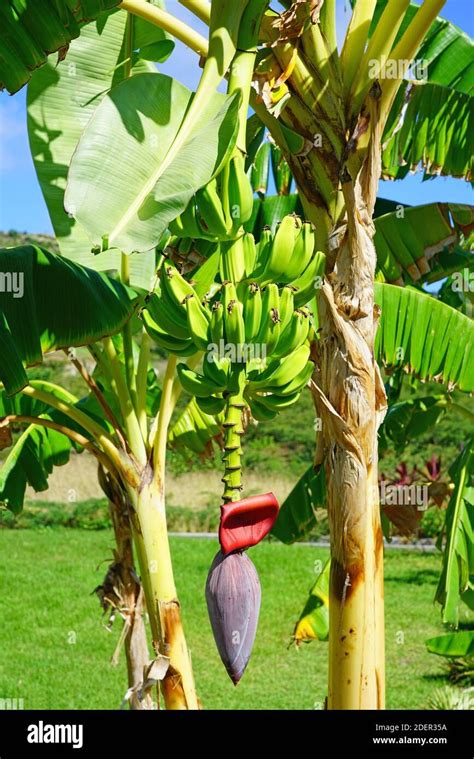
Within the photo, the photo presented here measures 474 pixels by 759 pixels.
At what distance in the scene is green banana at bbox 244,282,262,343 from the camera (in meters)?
1.34

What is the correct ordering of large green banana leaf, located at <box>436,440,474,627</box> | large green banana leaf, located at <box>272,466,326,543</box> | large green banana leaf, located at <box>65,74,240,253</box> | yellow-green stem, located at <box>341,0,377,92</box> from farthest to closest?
large green banana leaf, located at <box>272,466,326,543</box> → large green banana leaf, located at <box>436,440,474,627</box> → yellow-green stem, located at <box>341,0,377,92</box> → large green banana leaf, located at <box>65,74,240,253</box>

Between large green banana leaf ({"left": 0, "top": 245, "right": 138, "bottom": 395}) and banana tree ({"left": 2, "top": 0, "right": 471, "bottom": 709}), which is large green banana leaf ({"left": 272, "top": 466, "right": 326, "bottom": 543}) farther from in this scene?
large green banana leaf ({"left": 0, "top": 245, "right": 138, "bottom": 395})

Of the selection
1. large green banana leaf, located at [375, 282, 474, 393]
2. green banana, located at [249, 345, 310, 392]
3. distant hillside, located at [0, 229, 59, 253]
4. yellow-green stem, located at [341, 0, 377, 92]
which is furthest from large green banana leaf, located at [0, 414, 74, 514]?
distant hillside, located at [0, 229, 59, 253]

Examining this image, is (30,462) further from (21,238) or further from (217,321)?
(21,238)

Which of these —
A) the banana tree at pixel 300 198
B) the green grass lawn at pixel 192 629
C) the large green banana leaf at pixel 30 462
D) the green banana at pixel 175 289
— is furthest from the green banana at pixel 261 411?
the green grass lawn at pixel 192 629

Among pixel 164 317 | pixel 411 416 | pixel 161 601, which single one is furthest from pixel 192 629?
pixel 164 317

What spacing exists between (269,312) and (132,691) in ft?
4.96

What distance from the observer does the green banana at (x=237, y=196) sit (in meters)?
1.30

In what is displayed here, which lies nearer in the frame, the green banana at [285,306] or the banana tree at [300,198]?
the banana tree at [300,198]

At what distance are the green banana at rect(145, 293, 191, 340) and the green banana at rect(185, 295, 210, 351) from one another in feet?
0.28

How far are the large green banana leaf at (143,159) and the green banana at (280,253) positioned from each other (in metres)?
0.23

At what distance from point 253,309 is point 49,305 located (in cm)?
89

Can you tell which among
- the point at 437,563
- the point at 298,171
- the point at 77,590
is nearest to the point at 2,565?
the point at 77,590

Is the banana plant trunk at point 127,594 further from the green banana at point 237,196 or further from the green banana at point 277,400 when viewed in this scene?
the green banana at point 237,196
